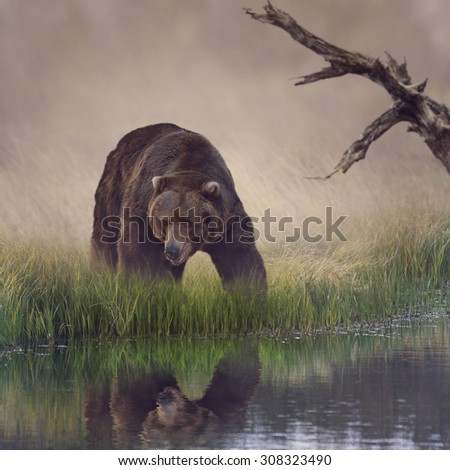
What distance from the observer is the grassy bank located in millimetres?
8289

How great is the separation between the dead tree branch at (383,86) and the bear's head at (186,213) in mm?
1173

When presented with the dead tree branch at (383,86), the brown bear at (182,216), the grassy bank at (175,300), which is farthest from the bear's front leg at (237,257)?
the dead tree branch at (383,86)

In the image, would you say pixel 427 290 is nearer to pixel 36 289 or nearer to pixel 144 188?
pixel 144 188

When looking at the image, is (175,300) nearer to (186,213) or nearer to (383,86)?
(186,213)

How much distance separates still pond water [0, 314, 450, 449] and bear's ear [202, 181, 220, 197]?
123 cm

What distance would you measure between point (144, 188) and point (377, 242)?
327 cm

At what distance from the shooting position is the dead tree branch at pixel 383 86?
363 inches

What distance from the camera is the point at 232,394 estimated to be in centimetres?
599

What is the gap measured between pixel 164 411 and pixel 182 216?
316 centimetres

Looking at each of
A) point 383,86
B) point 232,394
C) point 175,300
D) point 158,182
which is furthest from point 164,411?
point 383,86

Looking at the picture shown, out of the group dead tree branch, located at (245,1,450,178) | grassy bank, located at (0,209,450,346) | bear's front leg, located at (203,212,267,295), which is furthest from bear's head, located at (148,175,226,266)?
dead tree branch, located at (245,1,450,178)

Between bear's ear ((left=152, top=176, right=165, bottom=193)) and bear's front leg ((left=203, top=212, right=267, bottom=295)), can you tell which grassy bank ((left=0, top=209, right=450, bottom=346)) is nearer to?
bear's front leg ((left=203, top=212, right=267, bottom=295))

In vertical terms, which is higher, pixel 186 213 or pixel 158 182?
pixel 158 182
